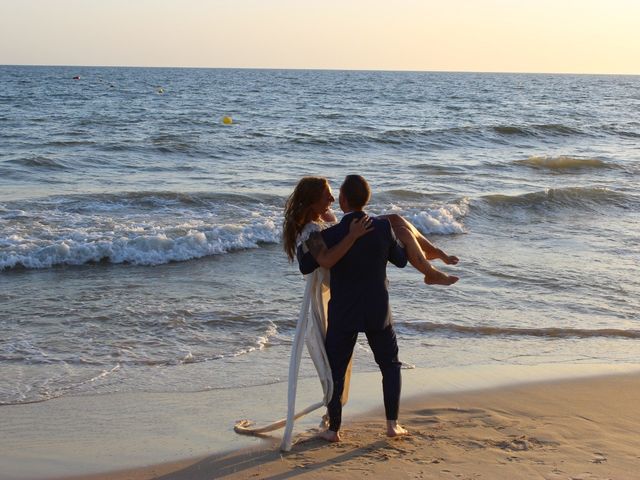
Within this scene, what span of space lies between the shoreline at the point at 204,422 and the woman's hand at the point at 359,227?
48.4 inches

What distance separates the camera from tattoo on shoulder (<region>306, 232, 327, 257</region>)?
4.73 meters

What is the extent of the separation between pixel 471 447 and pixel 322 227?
1509 mm

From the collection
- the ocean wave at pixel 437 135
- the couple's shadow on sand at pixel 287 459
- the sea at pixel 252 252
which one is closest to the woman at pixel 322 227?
the couple's shadow on sand at pixel 287 459

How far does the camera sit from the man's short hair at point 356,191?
4730mm

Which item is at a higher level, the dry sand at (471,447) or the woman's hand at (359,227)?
the woman's hand at (359,227)

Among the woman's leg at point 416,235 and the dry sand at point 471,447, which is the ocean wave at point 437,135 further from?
the woman's leg at point 416,235

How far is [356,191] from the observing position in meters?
4.73

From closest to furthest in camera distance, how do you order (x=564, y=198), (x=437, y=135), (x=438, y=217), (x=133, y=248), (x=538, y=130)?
(x=133, y=248) < (x=438, y=217) < (x=564, y=198) < (x=437, y=135) < (x=538, y=130)

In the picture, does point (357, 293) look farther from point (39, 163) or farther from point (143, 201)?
point (39, 163)

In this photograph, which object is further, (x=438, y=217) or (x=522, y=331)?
(x=438, y=217)

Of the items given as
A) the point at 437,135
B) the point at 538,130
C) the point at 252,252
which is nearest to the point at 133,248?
the point at 252,252

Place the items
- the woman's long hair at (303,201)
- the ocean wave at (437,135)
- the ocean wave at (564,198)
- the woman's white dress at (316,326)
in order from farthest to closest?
the ocean wave at (437,135)
the ocean wave at (564,198)
the woman's white dress at (316,326)
the woman's long hair at (303,201)

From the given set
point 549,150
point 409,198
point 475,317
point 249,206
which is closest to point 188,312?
point 475,317

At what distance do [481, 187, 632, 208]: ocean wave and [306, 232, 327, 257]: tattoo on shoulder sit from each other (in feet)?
40.2
